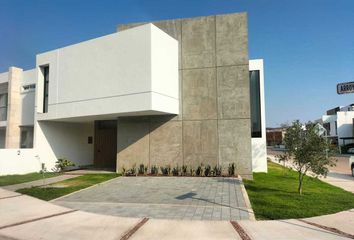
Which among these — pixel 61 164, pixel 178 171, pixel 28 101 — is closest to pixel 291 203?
pixel 178 171

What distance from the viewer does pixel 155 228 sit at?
6.39 m

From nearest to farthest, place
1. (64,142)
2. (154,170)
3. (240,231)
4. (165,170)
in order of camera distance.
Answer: (240,231), (165,170), (154,170), (64,142)

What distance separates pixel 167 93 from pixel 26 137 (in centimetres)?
1241

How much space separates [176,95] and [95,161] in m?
8.68

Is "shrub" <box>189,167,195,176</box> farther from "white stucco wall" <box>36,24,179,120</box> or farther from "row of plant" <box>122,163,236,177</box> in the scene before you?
"white stucco wall" <box>36,24,179,120</box>

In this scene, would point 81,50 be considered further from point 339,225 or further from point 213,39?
point 339,225

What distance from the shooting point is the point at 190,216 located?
739 cm

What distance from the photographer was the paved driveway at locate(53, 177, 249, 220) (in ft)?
25.3

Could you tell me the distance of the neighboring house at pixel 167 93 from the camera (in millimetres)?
14357

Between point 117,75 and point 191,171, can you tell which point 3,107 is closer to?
point 117,75

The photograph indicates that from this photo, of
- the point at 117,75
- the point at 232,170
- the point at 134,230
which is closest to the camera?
the point at 134,230

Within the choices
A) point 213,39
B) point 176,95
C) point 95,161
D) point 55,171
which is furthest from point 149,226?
point 95,161

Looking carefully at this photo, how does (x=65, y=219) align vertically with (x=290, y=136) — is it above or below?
below

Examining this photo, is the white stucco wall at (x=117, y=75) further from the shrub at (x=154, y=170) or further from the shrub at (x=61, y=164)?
the shrub at (x=61, y=164)
